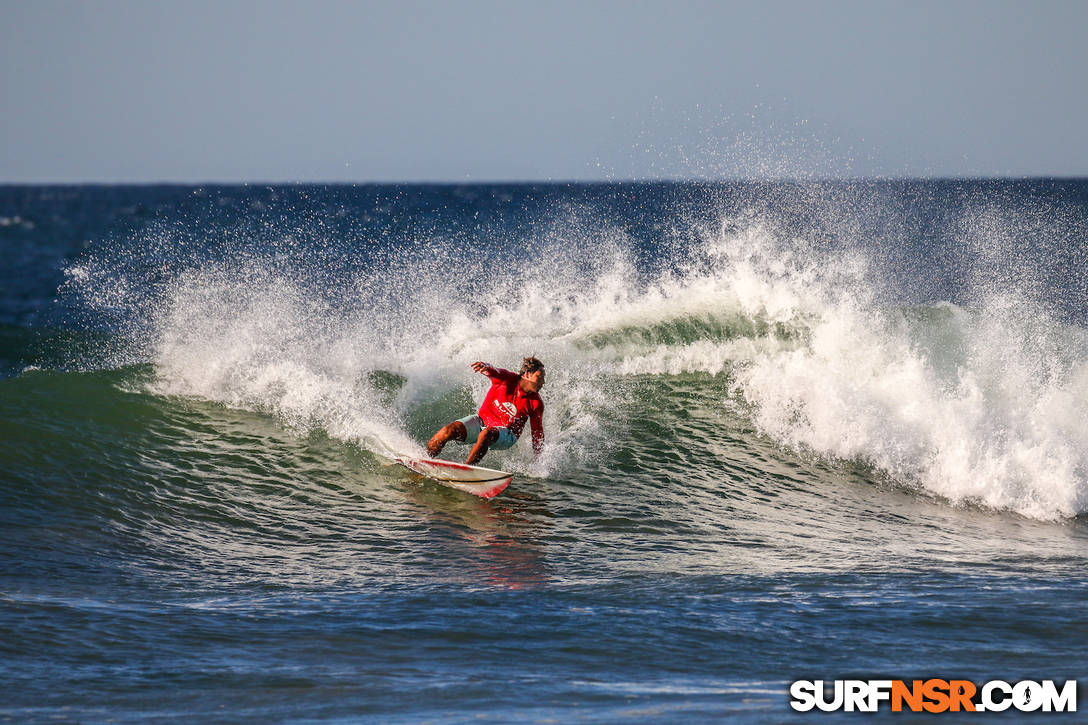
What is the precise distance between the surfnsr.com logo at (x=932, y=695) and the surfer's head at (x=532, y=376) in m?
4.99

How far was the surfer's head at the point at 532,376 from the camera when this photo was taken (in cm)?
988

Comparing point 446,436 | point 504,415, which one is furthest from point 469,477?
point 504,415

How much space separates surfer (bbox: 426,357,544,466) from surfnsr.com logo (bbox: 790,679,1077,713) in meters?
5.00

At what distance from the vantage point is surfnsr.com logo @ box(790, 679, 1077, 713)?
4934 mm

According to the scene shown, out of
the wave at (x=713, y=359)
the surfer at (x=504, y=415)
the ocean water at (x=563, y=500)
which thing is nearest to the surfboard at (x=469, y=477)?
the ocean water at (x=563, y=500)

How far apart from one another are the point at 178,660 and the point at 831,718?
145 inches

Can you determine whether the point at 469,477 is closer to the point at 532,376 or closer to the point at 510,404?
the point at 510,404

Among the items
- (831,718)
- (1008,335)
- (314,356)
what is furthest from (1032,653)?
(314,356)

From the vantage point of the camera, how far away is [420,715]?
4.95m

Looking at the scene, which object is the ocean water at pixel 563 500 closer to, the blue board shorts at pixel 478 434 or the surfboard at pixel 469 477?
the surfboard at pixel 469 477

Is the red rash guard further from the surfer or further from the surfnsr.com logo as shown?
the surfnsr.com logo

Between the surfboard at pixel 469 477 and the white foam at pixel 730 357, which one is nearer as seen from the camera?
the surfboard at pixel 469 477

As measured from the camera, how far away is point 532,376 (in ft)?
32.5

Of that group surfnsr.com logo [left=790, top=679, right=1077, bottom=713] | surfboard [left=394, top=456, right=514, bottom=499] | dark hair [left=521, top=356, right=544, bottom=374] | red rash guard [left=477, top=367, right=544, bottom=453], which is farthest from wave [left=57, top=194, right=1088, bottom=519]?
surfnsr.com logo [left=790, top=679, right=1077, bottom=713]
